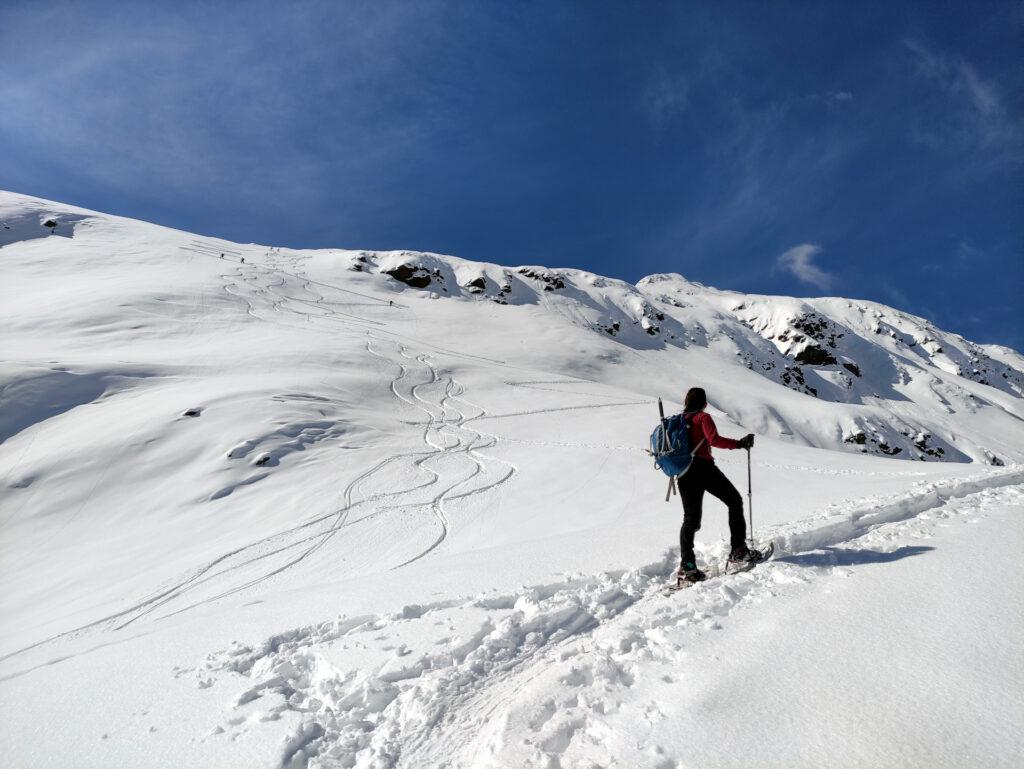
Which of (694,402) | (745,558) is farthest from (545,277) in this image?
(745,558)

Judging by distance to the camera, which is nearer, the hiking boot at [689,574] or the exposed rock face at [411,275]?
the hiking boot at [689,574]

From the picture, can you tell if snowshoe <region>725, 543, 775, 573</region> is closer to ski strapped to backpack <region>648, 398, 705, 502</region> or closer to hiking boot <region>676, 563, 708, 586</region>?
hiking boot <region>676, 563, 708, 586</region>

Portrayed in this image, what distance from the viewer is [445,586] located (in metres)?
5.38

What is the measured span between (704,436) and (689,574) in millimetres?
1442

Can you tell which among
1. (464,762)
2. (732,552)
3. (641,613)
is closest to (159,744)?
(464,762)

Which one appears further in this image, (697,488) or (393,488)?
(393,488)

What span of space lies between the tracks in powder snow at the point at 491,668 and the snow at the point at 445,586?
2cm

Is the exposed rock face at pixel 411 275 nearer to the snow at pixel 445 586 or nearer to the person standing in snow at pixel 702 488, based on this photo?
the snow at pixel 445 586

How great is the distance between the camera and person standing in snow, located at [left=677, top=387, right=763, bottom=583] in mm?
5348

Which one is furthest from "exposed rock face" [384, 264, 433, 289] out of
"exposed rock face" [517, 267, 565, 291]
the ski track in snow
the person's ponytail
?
the person's ponytail

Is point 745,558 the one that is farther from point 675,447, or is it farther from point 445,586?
point 445,586

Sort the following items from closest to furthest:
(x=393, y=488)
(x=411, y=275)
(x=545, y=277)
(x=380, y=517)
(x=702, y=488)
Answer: (x=702, y=488), (x=380, y=517), (x=393, y=488), (x=411, y=275), (x=545, y=277)

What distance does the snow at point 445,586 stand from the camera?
3.04 metres

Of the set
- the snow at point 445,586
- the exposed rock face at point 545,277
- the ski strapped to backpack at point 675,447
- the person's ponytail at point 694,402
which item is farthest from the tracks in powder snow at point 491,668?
the exposed rock face at point 545,277
